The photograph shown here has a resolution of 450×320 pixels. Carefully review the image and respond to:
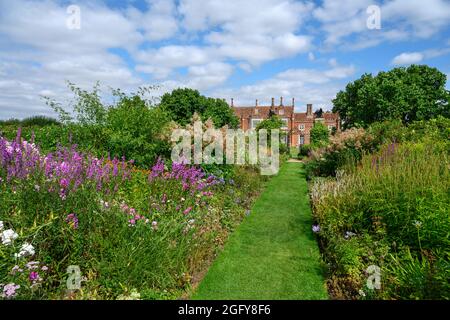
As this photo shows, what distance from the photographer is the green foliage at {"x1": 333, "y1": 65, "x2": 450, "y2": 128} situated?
1032 inches

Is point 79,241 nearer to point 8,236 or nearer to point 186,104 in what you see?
point 8,236

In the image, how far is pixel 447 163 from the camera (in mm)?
5566

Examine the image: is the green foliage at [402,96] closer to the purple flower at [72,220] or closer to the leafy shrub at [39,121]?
the leafy shrub at [39,121]

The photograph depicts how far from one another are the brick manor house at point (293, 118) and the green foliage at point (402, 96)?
2179cm

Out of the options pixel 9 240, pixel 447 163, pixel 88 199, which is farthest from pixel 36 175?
pixel 447 163

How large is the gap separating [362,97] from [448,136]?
20105 mm

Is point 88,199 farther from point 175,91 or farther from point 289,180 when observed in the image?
point 175,91

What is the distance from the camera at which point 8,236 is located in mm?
3031

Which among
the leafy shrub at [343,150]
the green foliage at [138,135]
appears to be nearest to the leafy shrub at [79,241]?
the green foliage at [138,135]

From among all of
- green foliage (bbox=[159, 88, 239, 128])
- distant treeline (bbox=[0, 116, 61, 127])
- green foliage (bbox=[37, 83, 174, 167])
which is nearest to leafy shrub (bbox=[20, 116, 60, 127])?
distant treeline (bbox=[0, 116, 61, 127])

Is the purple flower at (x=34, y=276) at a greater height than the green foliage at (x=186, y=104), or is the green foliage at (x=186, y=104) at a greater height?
the green foliage at (x=186, y=104)

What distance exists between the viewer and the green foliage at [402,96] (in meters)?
26.2

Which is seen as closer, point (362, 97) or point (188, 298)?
point (188, 298)

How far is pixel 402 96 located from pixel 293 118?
27375mm
